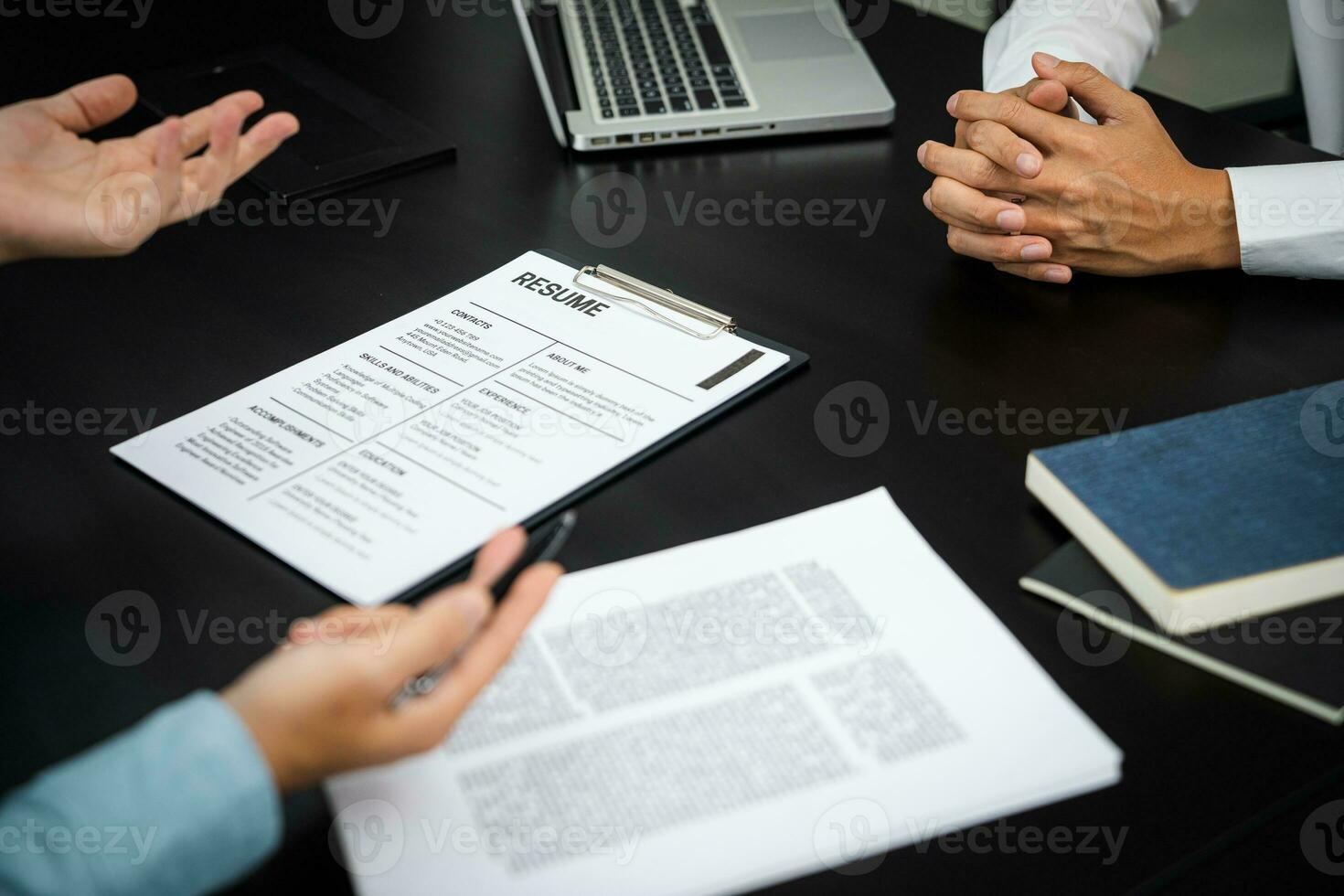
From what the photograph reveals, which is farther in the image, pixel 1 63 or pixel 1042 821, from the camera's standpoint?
pixel 1 63

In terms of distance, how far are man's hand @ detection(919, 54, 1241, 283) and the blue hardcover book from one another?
0.24m

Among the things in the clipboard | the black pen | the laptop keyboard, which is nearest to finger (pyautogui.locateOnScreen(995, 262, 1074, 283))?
the clipboard

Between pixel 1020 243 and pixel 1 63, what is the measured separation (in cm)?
125

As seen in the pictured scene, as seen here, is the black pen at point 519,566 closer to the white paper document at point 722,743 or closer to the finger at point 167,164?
the white paper document at point 722,743

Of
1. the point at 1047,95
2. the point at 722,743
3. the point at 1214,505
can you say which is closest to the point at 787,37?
the point at 1047,95

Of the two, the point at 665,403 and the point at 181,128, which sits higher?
the point at 181,128

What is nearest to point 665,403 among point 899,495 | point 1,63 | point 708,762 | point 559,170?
point 899,495

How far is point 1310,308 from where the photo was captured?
3.24 ft

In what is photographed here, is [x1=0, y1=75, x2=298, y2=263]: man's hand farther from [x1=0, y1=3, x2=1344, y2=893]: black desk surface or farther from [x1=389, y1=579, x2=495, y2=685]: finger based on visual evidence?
[x1=389, y1=579, x2=495, y2=685]: finger

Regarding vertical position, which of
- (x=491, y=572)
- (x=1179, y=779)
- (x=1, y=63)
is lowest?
(x=1179, y=779)

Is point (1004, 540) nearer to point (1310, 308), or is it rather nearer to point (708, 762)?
point (708, 762)

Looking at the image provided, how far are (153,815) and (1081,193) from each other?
0.86m

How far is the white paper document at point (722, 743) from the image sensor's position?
55 centimetres

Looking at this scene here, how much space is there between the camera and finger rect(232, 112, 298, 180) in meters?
0.85
